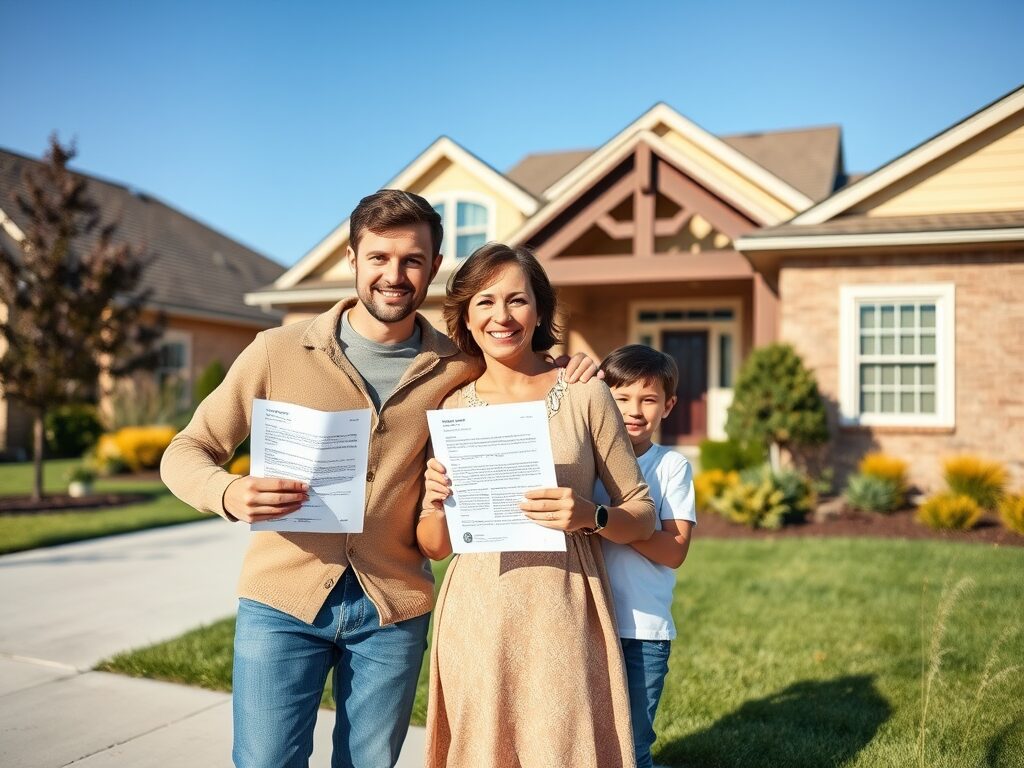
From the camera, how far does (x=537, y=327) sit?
2.57 metres

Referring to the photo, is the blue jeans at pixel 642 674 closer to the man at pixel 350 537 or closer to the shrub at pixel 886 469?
the man at pixel 350 537

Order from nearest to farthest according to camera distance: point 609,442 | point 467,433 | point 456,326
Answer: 1. point 467,433
2. point 609,442
3. point 456,326

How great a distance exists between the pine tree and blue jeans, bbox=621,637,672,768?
444 inches

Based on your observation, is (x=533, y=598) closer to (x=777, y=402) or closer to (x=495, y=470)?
(x=495, y=470)

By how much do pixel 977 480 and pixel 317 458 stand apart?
1005 centimetres

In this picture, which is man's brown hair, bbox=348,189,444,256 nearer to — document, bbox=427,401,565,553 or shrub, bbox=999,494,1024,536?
document, bbox=427,401,565,553

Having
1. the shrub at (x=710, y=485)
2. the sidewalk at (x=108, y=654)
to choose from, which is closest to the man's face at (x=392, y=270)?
the sidewalk at (x=108, y=654)

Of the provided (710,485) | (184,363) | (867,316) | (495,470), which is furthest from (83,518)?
(184,363)

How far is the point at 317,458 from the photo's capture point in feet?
7.29

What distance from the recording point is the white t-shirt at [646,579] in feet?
8.32

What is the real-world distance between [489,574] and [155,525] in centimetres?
902

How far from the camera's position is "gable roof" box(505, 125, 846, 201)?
17.3m

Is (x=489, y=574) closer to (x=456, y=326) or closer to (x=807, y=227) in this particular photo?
(x=456, y=326)

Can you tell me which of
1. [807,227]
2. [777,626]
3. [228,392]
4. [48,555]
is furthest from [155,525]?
[807,227]
